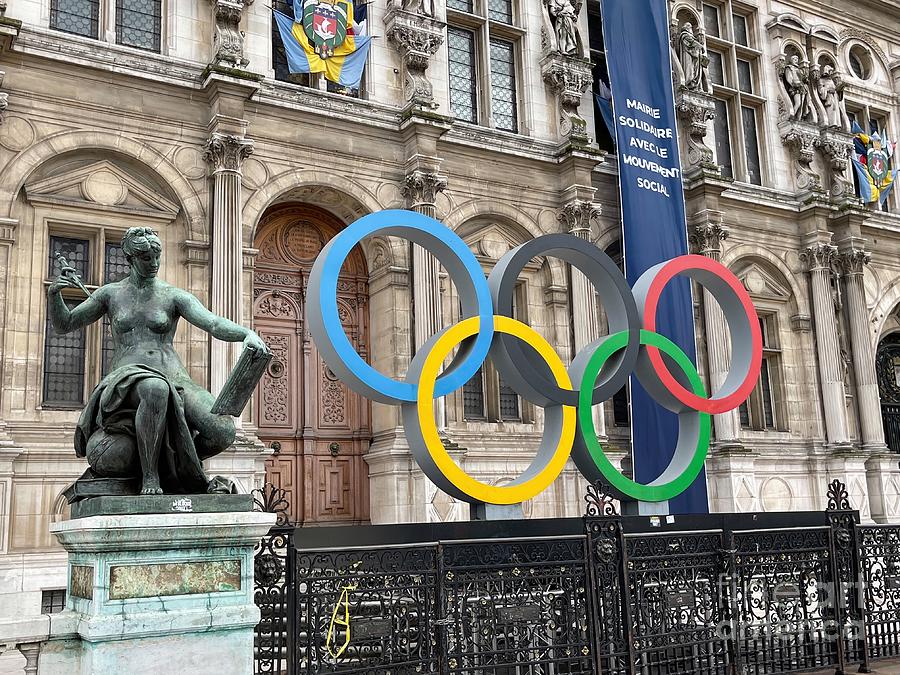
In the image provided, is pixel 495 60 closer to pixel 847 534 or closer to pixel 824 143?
pixel 824 143

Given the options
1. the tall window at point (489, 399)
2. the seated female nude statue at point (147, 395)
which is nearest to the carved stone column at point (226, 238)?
the tall window at point (489, 399)

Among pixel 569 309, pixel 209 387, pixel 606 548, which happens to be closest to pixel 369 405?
pixel 209 387

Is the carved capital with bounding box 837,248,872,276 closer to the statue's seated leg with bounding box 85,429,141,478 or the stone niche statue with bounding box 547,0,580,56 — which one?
the stone niche statue with bounding box 547,0,580,56

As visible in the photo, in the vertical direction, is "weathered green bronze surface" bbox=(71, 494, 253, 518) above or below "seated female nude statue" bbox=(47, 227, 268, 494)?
below

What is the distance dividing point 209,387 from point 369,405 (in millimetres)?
3698

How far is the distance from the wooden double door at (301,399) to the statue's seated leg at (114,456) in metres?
9.88

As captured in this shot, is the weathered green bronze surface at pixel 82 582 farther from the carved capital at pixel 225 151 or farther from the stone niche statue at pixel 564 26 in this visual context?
the stone niche statue at pixel 564 26

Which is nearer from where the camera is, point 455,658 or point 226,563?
point 226,563

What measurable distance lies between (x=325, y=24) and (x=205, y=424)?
12400 mm

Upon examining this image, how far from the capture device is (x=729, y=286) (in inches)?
540

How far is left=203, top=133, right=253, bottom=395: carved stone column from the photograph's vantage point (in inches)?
583

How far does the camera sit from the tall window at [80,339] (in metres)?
14.4

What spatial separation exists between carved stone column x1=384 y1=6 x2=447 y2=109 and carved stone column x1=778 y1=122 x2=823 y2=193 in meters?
10.9

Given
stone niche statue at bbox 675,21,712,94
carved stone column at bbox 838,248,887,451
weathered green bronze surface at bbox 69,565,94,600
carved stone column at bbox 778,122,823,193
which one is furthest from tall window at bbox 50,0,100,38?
carved stone column at bbox 838,248,887,451
